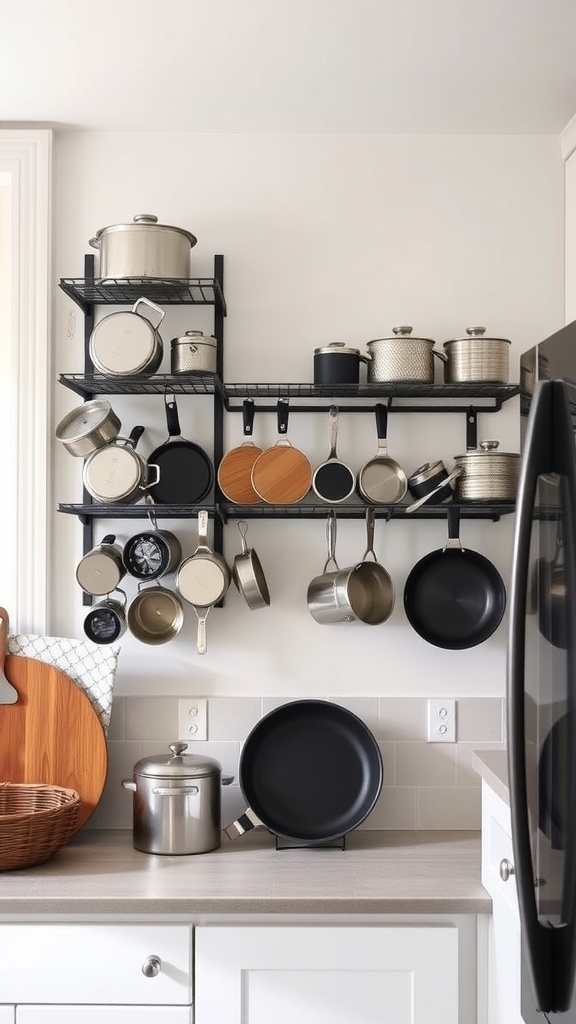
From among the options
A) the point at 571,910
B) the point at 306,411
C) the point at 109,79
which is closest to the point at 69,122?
the point at 109,79

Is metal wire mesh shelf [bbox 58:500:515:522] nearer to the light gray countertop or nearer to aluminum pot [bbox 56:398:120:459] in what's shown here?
aluminum pot [bbox 56:398:120:459]

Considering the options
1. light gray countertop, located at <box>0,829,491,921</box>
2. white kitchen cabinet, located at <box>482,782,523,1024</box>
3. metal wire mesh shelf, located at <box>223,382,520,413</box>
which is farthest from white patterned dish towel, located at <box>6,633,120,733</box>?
white kitchen cabinet, located at <box>482,782,523,1024</box>

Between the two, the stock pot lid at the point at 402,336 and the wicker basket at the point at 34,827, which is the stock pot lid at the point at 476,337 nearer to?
the stock pot lid at the point at 402,336

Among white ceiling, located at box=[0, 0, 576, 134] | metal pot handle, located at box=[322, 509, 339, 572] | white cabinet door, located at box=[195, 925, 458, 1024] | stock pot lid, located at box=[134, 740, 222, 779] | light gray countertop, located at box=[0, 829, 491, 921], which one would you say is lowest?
white cabinet door, located at box=[195, 925, 458, 1024]

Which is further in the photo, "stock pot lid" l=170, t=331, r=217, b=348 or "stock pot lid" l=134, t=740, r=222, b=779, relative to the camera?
"stock pot lid" l=170, t=331, r=217, b=348

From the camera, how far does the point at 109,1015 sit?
1948 millimetres

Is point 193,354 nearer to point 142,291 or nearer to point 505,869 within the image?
point 142,291

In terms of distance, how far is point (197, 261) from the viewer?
8.35ft

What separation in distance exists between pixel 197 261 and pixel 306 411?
1.58ft

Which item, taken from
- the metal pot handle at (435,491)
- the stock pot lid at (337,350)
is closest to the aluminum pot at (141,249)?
the stock pot lid at (337,350)

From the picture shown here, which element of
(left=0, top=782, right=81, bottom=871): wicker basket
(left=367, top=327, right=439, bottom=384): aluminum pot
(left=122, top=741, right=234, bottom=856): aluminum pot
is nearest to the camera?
(left=0, top=782, right=81, bottom=871): wicker basket

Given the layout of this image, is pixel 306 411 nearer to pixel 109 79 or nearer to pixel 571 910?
pixel 109 79

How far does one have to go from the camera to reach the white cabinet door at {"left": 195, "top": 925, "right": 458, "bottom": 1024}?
1944 millimetres

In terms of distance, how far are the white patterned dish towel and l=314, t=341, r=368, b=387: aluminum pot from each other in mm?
835
